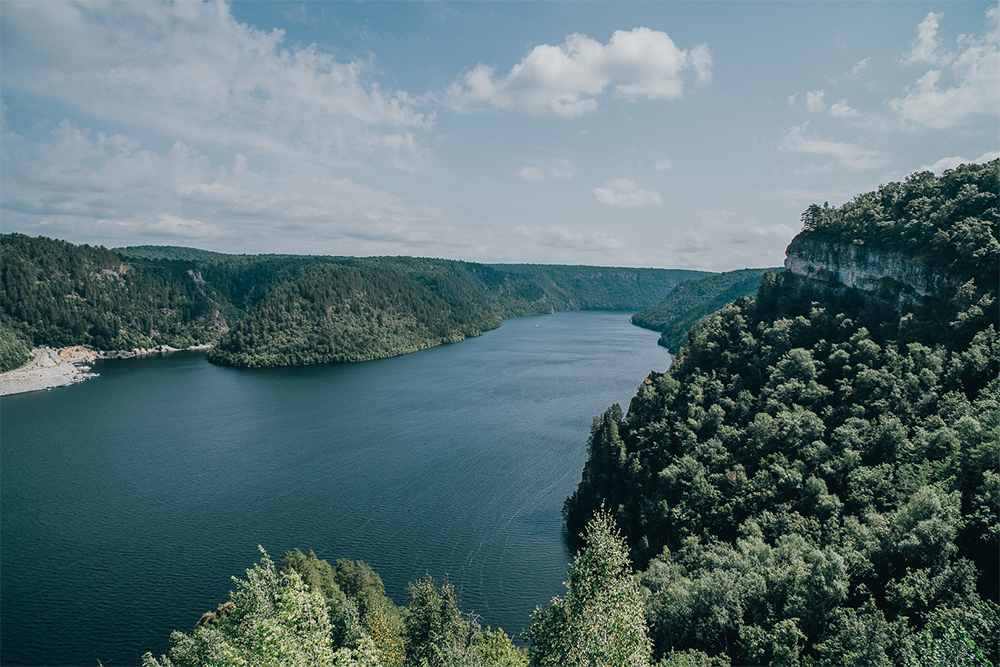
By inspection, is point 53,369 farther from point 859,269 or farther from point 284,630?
point 859,269

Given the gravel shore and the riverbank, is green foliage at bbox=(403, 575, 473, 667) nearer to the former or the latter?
the gravel shore

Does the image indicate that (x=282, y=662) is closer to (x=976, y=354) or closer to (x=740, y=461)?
(x=740, y=461)

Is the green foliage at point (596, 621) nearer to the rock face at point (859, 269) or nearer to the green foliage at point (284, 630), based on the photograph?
the green foliage at point (284, 630)

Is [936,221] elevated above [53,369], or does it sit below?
above

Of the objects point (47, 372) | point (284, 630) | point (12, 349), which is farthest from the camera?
point (12, 349)

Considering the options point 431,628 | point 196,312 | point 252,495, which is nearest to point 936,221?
point 431,628

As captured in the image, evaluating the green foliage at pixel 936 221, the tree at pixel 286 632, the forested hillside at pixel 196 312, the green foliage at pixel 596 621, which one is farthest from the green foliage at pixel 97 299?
the green foliage at pixel 936 221
